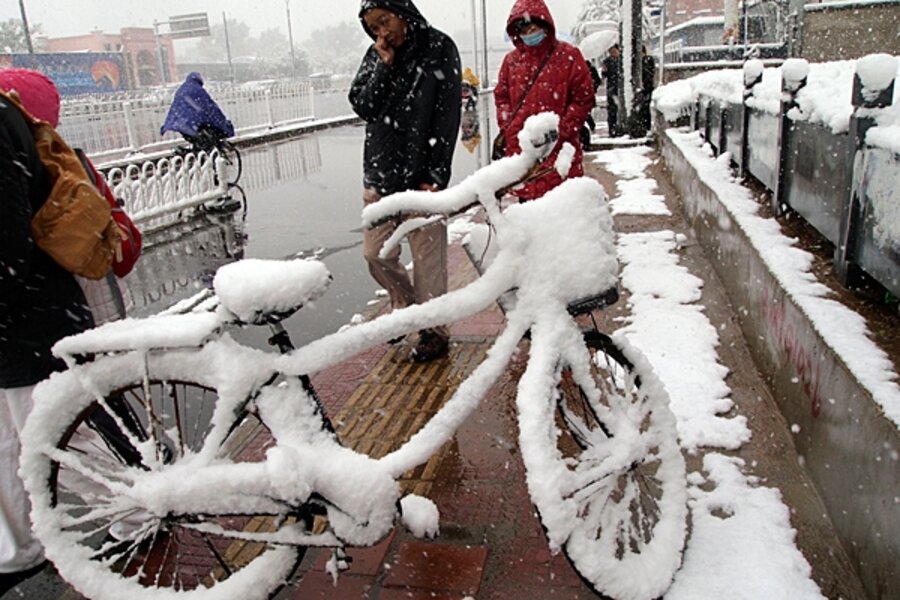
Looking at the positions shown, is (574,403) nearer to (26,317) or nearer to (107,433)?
(107,433)

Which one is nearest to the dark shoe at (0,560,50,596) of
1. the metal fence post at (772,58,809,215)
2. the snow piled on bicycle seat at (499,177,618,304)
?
the snow piled on bicycle seat at (499,177,618,304)

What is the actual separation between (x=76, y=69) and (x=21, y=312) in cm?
4767

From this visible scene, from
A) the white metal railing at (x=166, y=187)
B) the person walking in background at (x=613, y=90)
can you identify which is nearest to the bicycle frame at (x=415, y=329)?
the white metal railing at (x=166, y=187)

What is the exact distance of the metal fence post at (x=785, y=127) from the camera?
14.0 ft

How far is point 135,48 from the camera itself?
79312 mm

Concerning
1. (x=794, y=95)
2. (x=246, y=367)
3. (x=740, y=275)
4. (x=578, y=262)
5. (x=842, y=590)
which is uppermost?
(x=794, y=95)

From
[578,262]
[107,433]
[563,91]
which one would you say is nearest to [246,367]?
[107,433]

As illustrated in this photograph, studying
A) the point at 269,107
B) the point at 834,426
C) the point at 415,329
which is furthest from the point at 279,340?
the point at 269,107

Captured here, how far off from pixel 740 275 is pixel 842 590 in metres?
2.50

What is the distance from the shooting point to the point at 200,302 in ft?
20.2

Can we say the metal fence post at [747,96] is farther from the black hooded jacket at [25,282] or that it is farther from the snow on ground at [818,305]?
the black hooded jacket at [25,282]

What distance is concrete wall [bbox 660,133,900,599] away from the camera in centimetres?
217

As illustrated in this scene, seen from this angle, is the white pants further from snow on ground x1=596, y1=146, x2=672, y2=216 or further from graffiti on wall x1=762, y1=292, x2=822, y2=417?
snow on ground x1=596, y1=146, x2=672, y2=216

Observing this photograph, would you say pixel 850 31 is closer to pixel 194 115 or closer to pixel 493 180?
pixel 194 115
